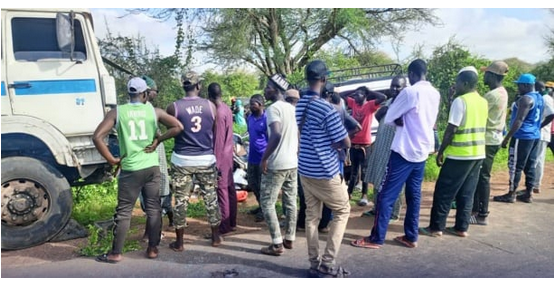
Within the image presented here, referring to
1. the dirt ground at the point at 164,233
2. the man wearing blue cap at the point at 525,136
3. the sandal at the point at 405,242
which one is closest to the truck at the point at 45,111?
the dirt ground at the point at 164,233

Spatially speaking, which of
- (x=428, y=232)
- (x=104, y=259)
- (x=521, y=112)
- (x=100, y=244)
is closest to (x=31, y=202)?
(x=100, y=244)

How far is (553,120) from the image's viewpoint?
22.6 feet

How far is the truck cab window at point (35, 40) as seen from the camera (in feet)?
15.9

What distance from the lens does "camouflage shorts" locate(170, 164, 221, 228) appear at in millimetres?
4574

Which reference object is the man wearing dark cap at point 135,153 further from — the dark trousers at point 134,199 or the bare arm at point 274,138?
the bare arm at point 274,138

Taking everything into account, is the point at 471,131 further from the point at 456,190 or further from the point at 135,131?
the point at 135,131

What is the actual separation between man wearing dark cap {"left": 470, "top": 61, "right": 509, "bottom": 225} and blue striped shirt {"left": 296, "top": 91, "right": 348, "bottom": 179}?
7.26ft

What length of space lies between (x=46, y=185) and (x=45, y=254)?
643 mm

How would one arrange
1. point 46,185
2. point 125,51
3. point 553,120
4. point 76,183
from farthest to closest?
point 125,51 → point 553,120 → point 76,183 → point 46,185

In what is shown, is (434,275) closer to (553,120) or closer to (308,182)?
(308,182)

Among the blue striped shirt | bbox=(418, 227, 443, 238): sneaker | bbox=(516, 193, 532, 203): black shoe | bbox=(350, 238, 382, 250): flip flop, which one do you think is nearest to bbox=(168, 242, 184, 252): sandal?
the blue striped shirt

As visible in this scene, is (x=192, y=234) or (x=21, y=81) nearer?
(x=21, y=81)

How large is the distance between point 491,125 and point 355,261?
2.26 metres

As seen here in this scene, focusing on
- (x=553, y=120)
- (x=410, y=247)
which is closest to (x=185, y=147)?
(x=410, y=247)
